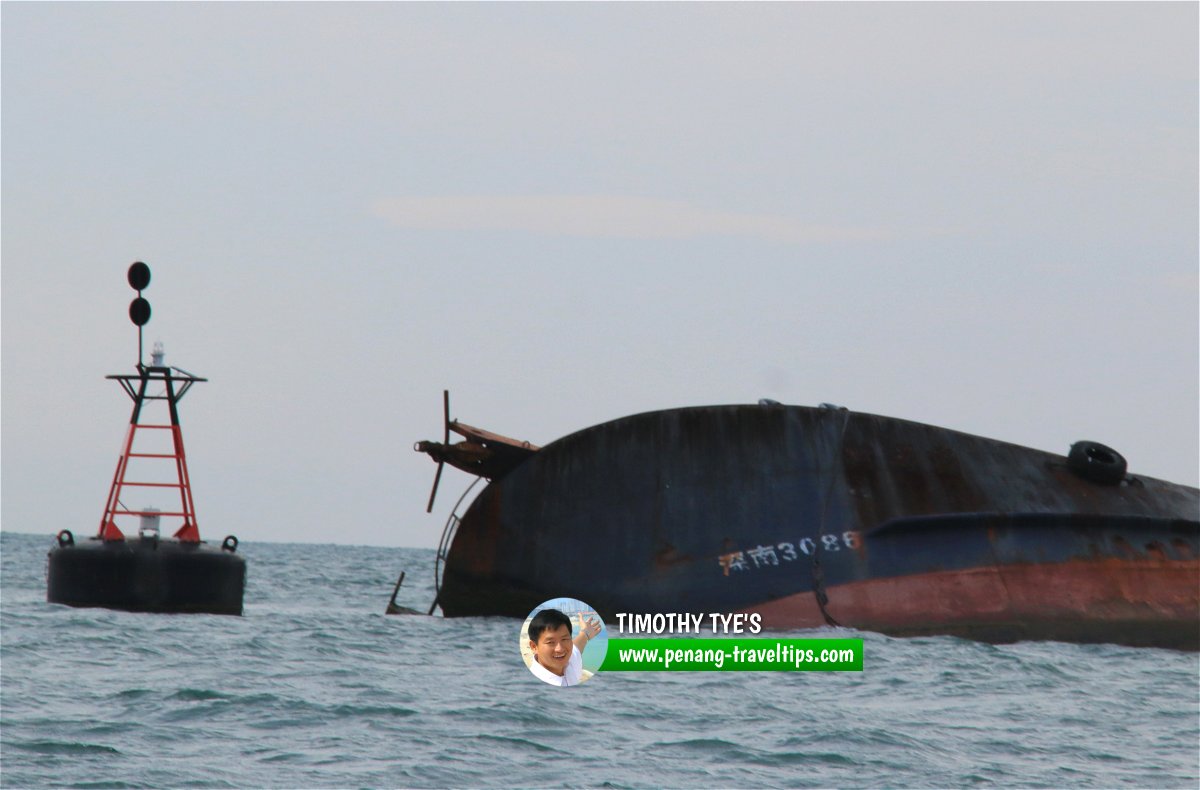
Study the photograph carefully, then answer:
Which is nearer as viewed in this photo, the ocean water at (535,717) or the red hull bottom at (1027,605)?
the ocean water at (535,717)

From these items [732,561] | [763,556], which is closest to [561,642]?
[732,561]

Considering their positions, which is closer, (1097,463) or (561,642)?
(561,642)

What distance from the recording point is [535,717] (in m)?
16.2

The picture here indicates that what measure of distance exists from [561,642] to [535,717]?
1956 mm

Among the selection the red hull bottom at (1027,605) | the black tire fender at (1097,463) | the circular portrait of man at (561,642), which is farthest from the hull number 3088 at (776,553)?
the circular portrait of man at (561,642)

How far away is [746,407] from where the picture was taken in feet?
84.5

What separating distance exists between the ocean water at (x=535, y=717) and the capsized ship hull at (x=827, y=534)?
1017 mm

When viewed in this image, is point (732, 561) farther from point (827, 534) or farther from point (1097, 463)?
point (1097, 463)

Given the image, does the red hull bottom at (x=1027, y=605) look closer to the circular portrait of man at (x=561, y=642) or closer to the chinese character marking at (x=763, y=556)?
the chinese character marking at (x=763, y=556)

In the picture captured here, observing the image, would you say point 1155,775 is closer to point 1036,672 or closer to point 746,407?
point 1036,672

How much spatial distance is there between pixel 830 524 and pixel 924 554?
169 cm

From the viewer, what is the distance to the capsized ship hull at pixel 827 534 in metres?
24.5

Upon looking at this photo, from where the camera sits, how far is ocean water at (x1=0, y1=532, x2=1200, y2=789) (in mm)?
13969

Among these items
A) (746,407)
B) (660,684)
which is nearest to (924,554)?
(746,407)
